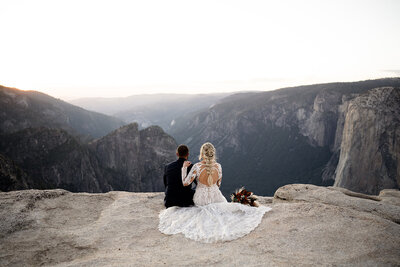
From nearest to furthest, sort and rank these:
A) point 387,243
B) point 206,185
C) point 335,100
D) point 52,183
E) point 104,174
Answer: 1. point 387,243
2. point 206,185
3. point 52,183
4. point 104,174
5. point 335,100

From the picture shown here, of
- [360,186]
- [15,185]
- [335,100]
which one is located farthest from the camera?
[335,100]

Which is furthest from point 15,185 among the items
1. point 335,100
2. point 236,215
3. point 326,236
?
point 335,100

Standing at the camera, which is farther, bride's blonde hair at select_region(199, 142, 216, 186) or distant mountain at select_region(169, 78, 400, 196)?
distant mountain at select_region(169, 78, 400, 196)

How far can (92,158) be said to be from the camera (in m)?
84.5

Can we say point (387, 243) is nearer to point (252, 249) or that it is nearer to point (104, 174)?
point (252, 249)

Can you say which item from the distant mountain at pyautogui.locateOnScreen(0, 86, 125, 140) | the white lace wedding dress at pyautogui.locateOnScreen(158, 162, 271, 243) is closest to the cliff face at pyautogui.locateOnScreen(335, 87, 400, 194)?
→ the white lace wedding dress at pyautogui.locateOnScreen(158, 162, 271, 243)

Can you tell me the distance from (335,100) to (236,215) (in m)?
132

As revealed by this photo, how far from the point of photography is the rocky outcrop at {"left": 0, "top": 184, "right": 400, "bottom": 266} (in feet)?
16.6

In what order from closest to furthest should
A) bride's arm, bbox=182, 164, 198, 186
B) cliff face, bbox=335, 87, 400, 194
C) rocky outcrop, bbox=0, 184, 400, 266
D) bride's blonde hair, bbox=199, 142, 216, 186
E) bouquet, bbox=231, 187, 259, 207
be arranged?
rocky outcrop, bbox=0, 184, 400, 266 < bride's blonde hair, bbox=199, 142, 216, 186 < bride's arm, bbox=182, 164, 198, 186 < bouquet, bbox=231, 187, 259, 207 < cliff face, bbox=335, 87, 400, 194

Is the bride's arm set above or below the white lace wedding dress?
above

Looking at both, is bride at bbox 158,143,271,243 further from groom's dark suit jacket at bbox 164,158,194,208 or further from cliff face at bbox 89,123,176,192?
cliff face at bbox 89,123,176,192

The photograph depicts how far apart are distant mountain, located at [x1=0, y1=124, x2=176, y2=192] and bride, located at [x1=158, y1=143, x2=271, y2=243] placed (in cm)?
5737

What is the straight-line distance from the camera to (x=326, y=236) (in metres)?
5.80

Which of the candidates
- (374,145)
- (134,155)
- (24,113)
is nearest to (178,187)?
(374,145)
